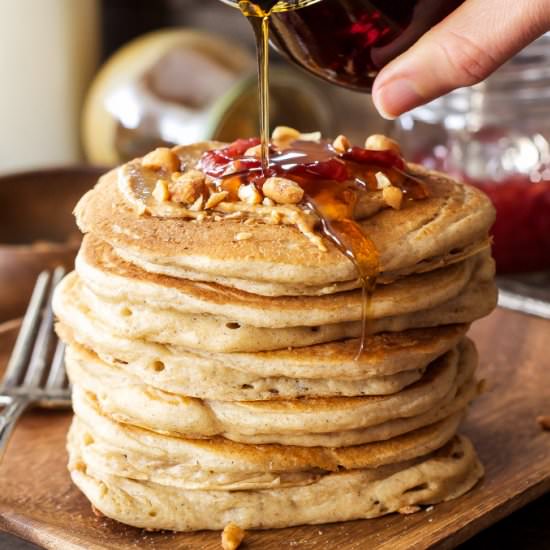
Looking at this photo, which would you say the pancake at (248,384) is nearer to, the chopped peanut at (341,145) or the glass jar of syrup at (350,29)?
the chopped peanut at (341,145)

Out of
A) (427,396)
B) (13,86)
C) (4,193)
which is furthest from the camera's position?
(13,86)

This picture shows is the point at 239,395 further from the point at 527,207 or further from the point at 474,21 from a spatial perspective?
the point at 527,207

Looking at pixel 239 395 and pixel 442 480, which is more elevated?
pixel 239 395

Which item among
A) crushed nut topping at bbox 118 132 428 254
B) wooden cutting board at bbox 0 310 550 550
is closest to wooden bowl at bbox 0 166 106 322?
wooden cutting board at bbox 0 310 550 550

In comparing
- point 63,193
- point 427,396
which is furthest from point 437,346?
point 63,193

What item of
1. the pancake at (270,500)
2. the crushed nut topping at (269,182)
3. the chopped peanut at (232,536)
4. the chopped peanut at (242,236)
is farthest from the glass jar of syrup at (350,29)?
the chopped peanut at (232,536)

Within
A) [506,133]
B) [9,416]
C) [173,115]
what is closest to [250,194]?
[9,416]
